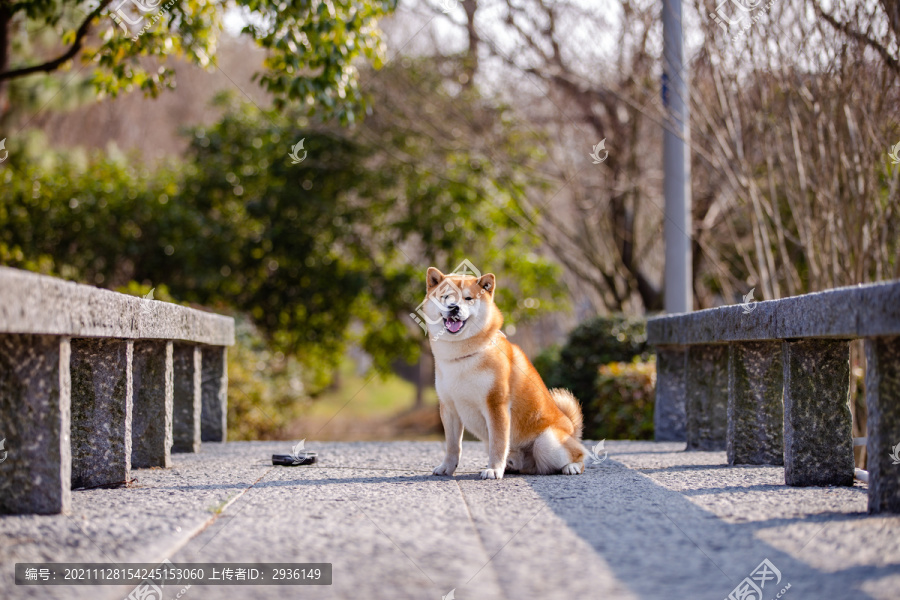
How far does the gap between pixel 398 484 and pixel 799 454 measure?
1963 millimetres

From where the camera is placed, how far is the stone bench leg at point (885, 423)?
Result: 10.1 feet

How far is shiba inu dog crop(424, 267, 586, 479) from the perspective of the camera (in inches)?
166

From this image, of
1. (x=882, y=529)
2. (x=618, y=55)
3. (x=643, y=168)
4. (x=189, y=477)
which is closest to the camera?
(x=882, y=529)


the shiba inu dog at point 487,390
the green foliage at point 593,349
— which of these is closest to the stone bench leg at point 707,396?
the shiba inu dog at point 487,390

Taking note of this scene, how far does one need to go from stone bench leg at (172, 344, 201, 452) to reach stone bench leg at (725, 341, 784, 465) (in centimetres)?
353

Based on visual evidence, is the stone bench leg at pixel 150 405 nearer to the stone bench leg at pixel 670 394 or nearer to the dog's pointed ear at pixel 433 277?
the dog's pointed ear at pixel 433 277

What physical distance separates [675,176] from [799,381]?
4451 millimetres

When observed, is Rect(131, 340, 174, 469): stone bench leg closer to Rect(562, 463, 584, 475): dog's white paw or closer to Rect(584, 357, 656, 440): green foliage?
Rect(562, 463, 584, 475): dog's white paw

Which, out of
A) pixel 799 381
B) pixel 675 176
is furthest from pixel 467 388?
pixel 675 176

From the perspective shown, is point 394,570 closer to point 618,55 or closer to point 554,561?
point 554,561

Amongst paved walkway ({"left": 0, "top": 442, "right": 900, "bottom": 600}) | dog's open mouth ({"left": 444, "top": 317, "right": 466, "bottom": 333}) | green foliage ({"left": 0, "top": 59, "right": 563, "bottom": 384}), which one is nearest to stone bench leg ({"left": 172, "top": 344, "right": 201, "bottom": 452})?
paved walkway ({"left": 0, "top": 442, "right": 900, "bottom": 600})

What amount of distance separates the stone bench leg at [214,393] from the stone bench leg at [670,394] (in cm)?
347

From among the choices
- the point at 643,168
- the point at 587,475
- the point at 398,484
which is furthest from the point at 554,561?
the point at 643,168

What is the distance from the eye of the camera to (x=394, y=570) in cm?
240
